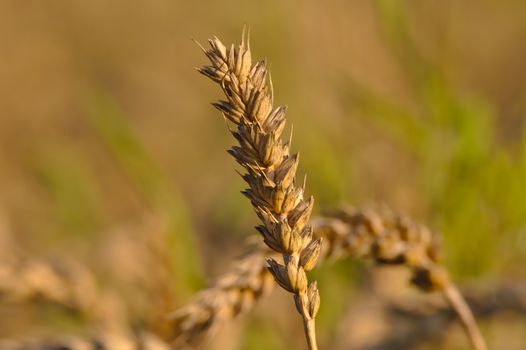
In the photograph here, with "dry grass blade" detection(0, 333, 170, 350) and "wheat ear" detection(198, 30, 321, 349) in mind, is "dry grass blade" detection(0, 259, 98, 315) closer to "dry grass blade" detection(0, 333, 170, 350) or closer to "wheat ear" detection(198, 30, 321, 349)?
"dry grass blade" detection(0, 333, 170, 350)

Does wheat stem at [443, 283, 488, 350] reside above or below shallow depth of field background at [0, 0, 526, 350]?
below

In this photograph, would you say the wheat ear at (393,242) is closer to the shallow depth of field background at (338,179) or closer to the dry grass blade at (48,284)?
the shallow depth of field background at (338,179)

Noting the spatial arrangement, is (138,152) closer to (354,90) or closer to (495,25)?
(354,90)

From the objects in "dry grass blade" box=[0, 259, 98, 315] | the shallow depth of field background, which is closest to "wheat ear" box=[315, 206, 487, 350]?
the shallow depth of field background

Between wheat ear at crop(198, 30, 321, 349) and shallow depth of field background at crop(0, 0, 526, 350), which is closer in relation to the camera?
wheat ear at crop(198, 30, 321, 349)

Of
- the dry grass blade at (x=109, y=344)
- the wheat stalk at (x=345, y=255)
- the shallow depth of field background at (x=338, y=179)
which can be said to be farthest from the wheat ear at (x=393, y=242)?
the shallow depth of field background at (x=338, y=179)

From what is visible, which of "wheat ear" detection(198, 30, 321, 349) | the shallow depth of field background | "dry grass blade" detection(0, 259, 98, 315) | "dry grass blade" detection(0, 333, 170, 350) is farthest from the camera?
the shallow depth of field background
